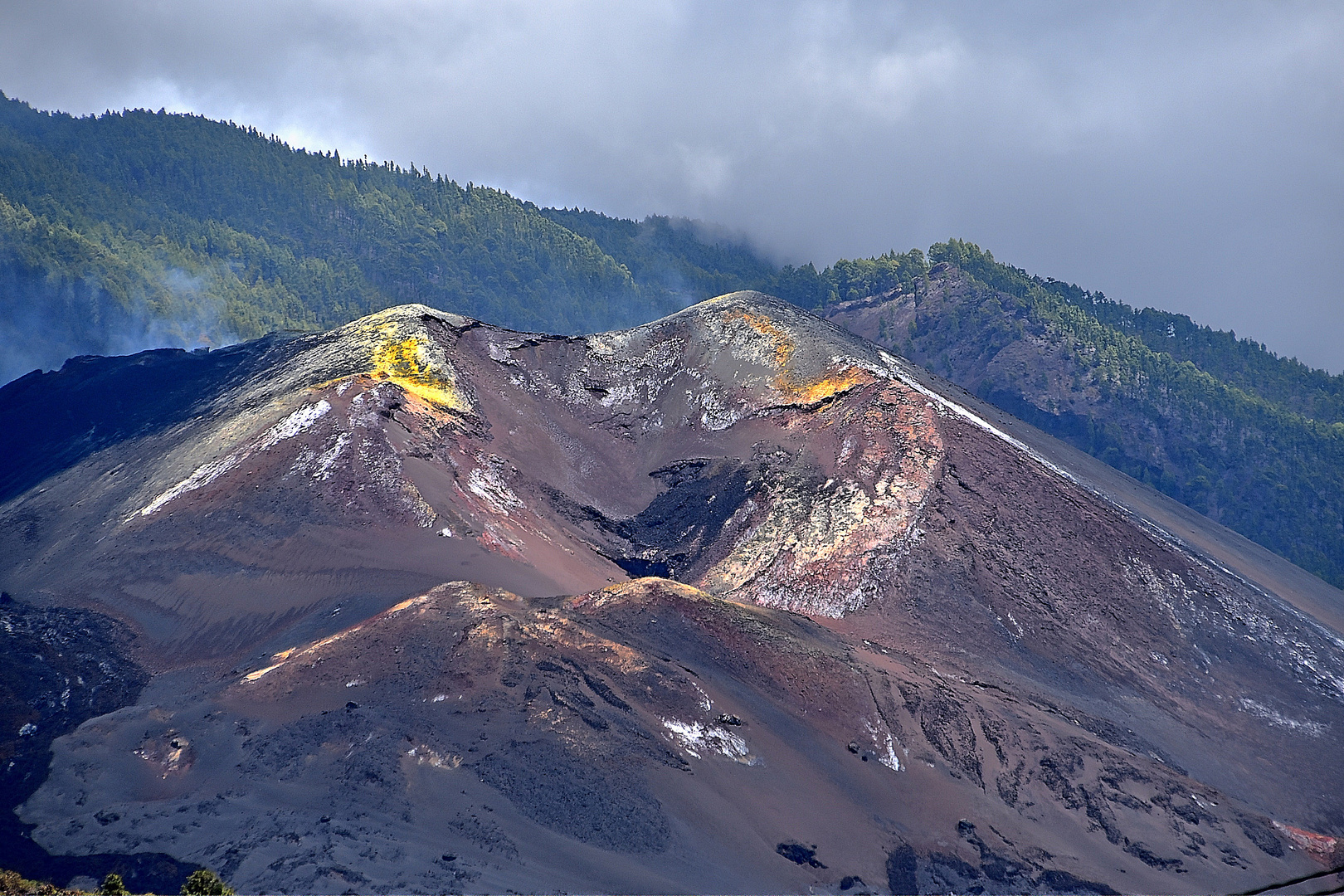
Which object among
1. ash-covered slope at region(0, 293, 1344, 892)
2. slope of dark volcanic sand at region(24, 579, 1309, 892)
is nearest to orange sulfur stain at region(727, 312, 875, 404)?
ash-covered slope at region(0, 293, 1344, 892)

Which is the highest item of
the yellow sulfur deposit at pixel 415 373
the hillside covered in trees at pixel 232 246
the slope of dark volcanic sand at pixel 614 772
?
the hillside covered in trees at pixel 232 246

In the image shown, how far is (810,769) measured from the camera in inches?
1385

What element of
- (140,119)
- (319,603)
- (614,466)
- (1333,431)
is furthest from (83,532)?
(140,119)

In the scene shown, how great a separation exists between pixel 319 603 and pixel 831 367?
34033mm

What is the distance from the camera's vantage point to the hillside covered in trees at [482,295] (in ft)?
404

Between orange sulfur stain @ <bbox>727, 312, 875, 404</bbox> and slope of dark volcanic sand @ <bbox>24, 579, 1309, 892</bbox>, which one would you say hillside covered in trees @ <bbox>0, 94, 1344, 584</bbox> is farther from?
slope of dark volcanic sand @ <bbox>24, 579, 1309, 892</bbox>

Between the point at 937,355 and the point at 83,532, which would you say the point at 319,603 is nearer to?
the point at 83,532

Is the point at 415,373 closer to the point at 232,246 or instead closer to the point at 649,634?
the point at 649,634

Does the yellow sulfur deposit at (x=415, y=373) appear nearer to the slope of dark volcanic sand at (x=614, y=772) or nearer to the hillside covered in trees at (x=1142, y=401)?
the slope of dark volcanic sand at (x=614, y=772)

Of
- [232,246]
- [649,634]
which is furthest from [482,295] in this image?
[649,634]

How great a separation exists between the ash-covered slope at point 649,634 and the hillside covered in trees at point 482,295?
6105 centimetres

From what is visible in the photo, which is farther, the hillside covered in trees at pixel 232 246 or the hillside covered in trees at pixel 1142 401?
the hillside covered in trees at pixel 1142 401

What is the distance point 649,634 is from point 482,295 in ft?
467

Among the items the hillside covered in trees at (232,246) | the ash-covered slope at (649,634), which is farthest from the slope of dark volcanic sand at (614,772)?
the hillside covered in trees at (232,246)
